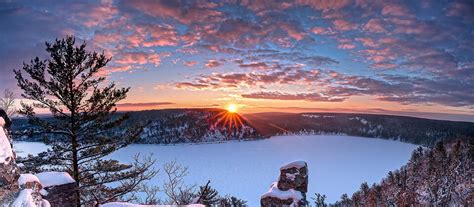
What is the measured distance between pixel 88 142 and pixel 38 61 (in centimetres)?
375

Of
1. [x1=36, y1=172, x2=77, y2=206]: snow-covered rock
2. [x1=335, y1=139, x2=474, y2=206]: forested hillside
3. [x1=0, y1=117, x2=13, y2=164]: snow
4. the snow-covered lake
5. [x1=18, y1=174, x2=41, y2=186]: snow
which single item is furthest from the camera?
the snow-covered lake

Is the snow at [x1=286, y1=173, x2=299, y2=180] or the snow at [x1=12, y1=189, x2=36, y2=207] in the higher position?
the snow at [x1=12, y1=189, x2=36, y2=207]

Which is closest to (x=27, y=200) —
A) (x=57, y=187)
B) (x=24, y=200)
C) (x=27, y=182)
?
(x=24, y=200)

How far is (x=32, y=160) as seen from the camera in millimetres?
12094

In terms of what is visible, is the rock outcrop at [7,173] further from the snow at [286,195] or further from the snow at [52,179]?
the snow at [286,195]

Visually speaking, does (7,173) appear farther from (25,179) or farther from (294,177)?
(294,177)

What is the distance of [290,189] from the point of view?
1353 centimetres

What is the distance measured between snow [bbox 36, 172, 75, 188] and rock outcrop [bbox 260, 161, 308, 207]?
25.4 ft

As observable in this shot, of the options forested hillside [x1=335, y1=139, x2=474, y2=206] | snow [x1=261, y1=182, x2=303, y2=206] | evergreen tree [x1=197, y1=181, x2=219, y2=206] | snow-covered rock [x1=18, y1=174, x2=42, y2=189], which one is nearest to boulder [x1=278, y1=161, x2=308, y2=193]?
snow [x1=261, y1=182, x2=303, y2=206]

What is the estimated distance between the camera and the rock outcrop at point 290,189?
43.1 feet

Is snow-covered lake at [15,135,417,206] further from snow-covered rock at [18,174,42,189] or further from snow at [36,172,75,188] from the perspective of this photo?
snow-covered rock at [18,174,42,189]

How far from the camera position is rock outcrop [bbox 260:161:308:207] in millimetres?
13133

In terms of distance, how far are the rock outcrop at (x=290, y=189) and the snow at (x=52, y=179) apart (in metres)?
7.76

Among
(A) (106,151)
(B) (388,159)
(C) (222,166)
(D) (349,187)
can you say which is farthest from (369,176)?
(A) (106,151)
